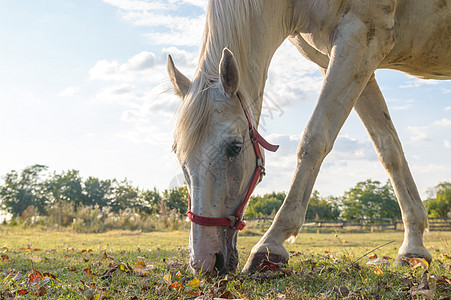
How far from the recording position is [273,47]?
303cm

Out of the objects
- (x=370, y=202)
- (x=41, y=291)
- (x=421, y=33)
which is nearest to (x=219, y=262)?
(x=41, y=291)

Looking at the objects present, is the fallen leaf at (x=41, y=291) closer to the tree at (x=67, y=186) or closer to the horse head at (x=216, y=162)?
the horse head at (x=216, y=162)

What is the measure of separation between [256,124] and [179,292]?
56.7 inches

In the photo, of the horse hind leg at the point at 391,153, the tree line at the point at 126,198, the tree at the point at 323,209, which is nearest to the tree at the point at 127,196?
the tree line at the point at 126,198

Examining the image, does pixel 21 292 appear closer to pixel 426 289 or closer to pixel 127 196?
pixel 426 289

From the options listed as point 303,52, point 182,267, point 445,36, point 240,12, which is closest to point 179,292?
point 182,267

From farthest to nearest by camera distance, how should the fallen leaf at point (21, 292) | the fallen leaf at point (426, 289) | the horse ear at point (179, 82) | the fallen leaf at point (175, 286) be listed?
the horse ear at point (179, 82) → the fallen leaf at point (21, 292) → the fallen leaf at point (175, 286) → the fallen leaf at point (426, 289)

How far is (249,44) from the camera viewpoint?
A: 2793 mm

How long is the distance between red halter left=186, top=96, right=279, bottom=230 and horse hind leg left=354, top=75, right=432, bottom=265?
4.99 feet

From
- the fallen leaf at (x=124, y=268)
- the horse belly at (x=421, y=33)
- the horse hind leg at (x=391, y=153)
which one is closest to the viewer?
the fallen leaf at (x=124, y=268)

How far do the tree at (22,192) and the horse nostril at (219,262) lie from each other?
1429 inches

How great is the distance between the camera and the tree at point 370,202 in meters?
43.4

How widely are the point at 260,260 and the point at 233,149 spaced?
75 centimetres

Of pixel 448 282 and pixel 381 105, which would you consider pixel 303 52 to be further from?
pixel 448 282
